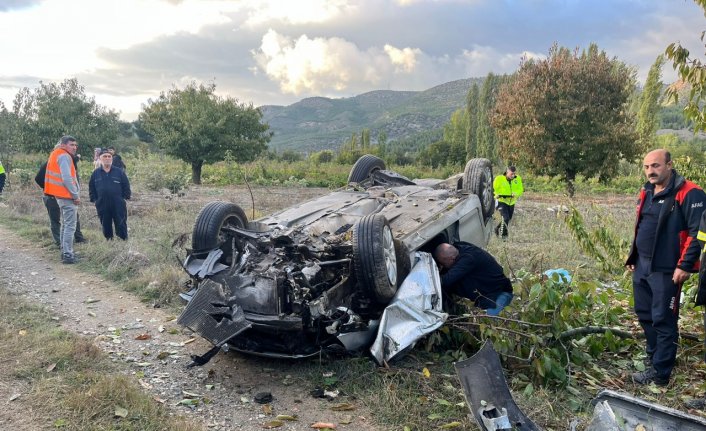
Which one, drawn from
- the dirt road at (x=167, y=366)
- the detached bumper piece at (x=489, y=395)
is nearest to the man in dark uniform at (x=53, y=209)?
the dirt road at (x=167, y=366)

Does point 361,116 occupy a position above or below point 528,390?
above

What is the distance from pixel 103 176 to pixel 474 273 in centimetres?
612

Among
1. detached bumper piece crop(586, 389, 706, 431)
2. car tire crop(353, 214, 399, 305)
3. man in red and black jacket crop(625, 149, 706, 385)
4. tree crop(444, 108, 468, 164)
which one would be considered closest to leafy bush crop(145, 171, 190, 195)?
car tire crop(353, 214, 399, 305)

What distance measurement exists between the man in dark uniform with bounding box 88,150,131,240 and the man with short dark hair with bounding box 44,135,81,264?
0.54 meters

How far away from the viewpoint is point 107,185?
26.8 feet

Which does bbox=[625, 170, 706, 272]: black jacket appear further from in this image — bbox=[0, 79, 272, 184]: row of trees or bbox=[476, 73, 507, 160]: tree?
bbox=[476, 73, 507, 160]: tree

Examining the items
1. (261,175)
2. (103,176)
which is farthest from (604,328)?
(261,175)

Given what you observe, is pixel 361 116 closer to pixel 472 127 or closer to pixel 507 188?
pixel 472 127

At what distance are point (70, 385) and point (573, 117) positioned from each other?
62.8ft

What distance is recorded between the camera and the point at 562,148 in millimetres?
19781

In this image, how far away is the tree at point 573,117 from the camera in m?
19.3

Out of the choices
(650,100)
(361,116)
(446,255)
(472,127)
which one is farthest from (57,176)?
(361,116)

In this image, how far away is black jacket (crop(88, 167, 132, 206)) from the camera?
321 inches

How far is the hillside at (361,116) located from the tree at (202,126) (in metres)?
55.4
